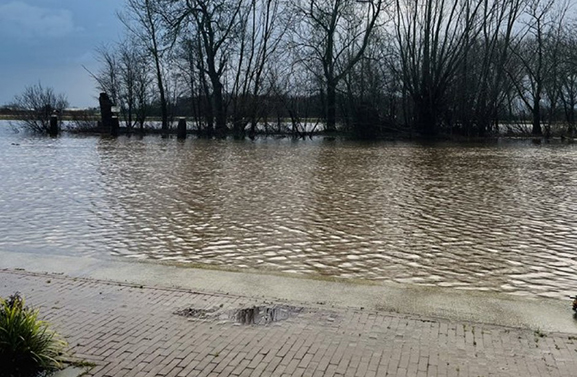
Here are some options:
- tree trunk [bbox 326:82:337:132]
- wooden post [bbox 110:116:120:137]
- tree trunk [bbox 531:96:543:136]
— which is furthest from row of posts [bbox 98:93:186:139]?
tree trunk [bbox 531:96:543:136]

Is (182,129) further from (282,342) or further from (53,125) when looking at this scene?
(282,342)

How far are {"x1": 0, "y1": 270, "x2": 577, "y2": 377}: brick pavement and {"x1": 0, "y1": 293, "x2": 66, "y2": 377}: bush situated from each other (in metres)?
0.23

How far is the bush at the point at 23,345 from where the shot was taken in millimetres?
3561

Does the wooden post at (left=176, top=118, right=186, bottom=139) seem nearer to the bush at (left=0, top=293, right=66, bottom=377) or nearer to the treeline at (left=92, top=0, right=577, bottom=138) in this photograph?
the treeline at (left=92, top=0, right=577, bottom=138)

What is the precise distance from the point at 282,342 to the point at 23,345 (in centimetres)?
176

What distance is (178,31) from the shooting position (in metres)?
39.4

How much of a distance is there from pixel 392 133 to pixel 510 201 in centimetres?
2672

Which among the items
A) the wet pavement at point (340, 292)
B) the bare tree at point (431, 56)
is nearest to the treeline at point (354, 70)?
the bare tree at point (431, 56)

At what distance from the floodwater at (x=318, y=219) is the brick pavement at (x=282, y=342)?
1700 mm

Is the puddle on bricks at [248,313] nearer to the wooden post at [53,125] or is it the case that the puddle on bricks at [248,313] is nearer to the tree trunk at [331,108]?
the tree trunk at [331,108]

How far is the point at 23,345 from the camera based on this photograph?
3615mm

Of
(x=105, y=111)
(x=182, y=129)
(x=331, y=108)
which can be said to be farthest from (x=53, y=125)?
(x=331, y=108)

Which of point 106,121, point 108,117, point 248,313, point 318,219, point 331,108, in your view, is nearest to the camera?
point 248,313

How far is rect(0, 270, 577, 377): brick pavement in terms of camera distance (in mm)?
3691
